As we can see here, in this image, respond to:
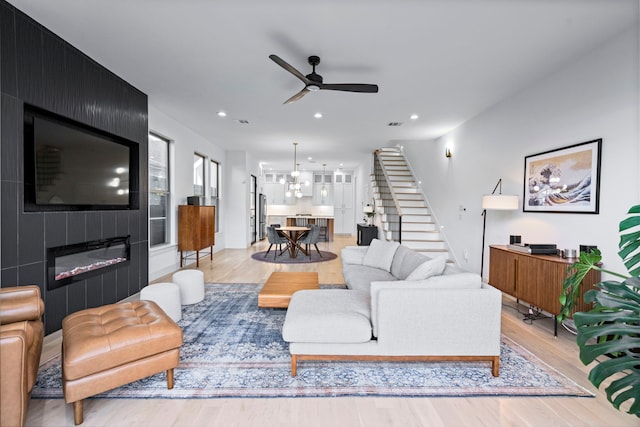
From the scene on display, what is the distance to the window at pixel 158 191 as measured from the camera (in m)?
5.04

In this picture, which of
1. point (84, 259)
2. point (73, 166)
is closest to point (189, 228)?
point (84, 259)

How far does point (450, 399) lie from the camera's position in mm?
1952

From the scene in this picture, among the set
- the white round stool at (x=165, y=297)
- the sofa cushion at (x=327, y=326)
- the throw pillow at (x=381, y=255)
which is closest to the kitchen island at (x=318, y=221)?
the throw pillow at (x=381, y=255)

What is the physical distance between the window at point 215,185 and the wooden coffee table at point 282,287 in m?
4.60

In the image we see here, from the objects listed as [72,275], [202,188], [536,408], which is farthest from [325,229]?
[536,408]

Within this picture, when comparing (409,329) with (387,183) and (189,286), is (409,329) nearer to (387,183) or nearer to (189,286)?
(189,286)

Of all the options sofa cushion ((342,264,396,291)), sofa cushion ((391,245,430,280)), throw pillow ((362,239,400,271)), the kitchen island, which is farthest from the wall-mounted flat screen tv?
the kitchen island

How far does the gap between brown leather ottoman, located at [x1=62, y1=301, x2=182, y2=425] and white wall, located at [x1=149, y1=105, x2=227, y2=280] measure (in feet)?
10.1

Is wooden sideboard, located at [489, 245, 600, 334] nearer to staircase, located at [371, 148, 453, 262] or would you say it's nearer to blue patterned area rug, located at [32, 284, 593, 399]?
blue patterned area rug, located at [32, 284, 593, 399]

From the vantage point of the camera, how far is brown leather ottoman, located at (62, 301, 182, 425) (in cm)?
167

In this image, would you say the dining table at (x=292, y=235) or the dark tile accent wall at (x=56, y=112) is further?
the dining table at (x=292, y=235)

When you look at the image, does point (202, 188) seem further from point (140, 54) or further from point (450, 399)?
point (450, 399)

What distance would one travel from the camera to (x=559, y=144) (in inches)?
130

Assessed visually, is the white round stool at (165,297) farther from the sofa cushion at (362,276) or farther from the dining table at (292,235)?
the dining table at (292,235)
